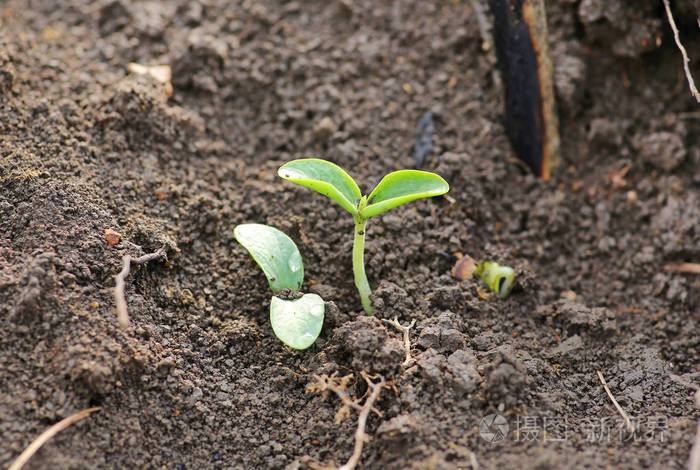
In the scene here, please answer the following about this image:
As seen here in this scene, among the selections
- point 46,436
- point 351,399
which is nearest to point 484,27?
point 351,399

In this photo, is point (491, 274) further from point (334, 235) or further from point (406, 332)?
point (334, 235)

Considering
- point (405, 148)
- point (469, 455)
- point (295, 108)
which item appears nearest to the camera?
point (469, 455)

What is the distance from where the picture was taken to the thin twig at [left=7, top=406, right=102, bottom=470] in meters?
1.28

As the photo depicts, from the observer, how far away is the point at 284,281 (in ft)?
5.69

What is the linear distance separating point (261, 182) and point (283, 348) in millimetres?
632

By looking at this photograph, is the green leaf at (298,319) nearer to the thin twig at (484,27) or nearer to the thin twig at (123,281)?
the thin twig at (123,281)

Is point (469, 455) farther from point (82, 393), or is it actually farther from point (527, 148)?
point (527, 148)

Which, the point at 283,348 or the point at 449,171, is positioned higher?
the point at 449,171

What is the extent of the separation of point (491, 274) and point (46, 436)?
126cm

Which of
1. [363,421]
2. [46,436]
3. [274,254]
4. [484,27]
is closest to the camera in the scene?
[46,436]

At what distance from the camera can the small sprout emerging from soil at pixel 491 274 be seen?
184 centimetres

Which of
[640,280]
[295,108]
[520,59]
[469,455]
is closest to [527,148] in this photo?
[520,59]

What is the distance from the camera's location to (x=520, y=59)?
6.67 feet

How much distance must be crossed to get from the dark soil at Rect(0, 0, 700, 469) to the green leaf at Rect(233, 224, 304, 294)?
9cm
